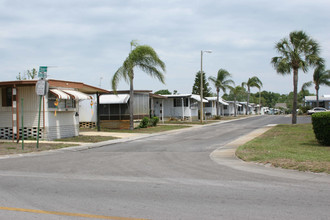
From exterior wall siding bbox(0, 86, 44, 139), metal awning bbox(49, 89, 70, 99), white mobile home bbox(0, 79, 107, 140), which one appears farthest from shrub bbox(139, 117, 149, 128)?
exterior wall siding bbox(0, 86, 44, 139)

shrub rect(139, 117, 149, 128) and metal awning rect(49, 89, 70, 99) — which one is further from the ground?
metal awning rect(49, 89, 70, 99)

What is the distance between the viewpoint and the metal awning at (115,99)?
95.5 feet

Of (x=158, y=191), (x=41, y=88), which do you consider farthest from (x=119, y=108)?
(x=158, y=191)

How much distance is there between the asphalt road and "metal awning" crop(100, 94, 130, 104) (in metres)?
18.0

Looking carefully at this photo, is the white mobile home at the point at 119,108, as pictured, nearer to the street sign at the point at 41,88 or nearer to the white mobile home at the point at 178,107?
the white mobile home at the point at 178,107

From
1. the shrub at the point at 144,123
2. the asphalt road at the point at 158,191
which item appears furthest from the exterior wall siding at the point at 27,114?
A: the shrub at the point at 144,123

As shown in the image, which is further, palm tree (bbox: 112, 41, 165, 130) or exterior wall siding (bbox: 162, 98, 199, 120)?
exterior wall siding (bbox: 162, 98, 199, 120)

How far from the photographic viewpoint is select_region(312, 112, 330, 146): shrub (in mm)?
13749

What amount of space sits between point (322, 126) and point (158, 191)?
954 centimetres

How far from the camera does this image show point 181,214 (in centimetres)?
550

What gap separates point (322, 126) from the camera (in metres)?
13.9

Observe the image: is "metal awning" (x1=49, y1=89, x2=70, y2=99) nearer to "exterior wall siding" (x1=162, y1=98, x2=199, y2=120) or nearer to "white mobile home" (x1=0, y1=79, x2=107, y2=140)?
"white mobile home" (x1=0, y1=79, x2=107, y2=140)

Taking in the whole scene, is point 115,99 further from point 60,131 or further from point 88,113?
point 60,131

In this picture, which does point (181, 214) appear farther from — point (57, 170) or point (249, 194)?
point (57, 170)
